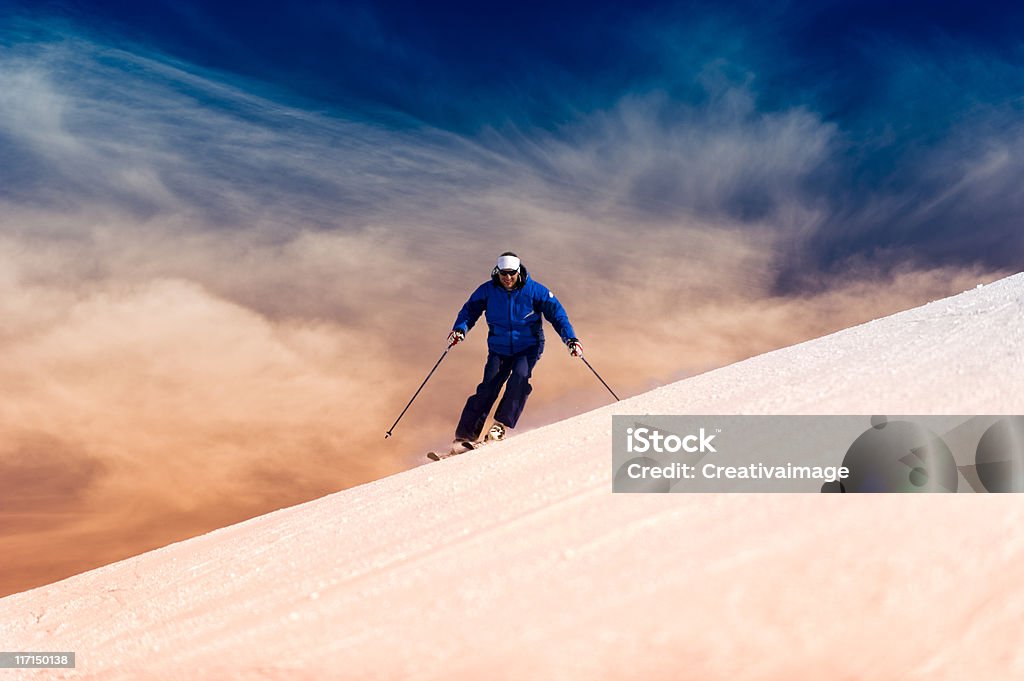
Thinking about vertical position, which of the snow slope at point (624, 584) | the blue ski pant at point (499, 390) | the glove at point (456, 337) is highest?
the glove at point (456, 337)

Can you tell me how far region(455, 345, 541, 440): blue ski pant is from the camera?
25.2ft

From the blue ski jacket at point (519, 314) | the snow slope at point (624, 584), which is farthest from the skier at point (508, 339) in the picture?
the snow slope at point (624, 584)

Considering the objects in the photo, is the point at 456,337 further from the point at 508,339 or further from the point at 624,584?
the point at 624,584

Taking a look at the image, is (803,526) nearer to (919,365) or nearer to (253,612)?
(919,365)

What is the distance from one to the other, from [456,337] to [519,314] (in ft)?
1.97

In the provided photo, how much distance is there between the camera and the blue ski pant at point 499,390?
25.2 ft

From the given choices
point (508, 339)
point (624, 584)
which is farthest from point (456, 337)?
point (624, 584)

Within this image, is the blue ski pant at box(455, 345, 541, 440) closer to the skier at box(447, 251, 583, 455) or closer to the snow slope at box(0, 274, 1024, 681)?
the skier at box(447, 251, 583, 455)

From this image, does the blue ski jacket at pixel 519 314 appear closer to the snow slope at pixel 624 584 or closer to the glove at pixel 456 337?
the glove at pixel 456 337

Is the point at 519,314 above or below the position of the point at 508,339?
above

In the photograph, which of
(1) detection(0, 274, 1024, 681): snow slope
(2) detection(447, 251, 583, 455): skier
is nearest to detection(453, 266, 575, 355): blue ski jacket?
(2) detection(447, 251, 583, 455): skier

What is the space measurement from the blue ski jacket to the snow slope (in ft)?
7.73

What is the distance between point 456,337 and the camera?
25.6 ft

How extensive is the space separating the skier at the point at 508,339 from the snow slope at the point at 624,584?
7.28 ft
